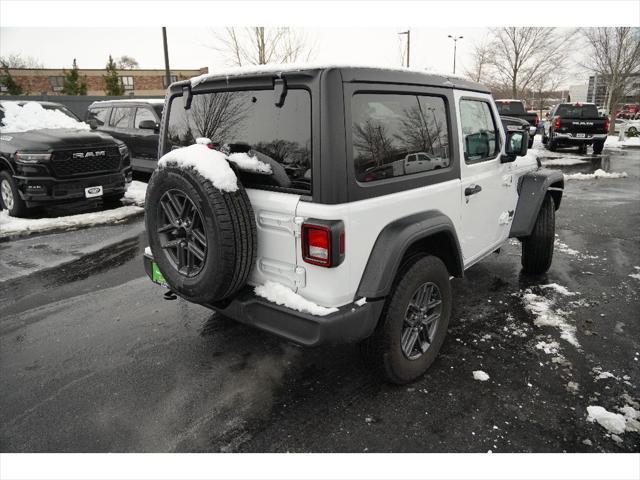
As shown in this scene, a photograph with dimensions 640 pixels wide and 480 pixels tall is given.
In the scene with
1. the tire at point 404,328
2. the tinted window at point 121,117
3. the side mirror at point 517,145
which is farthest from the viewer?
the tinted window at point 121,117

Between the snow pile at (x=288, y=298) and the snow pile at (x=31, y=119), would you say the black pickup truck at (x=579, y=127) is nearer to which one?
the snow pile at (x=31, y=119)

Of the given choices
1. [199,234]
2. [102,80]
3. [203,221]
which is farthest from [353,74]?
[102,80]

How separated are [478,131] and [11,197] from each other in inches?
293

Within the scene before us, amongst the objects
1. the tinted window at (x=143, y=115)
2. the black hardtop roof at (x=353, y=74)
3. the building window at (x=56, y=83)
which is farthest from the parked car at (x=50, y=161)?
the building window at (x=56, y=83)

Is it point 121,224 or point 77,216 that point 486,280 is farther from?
point 77,216

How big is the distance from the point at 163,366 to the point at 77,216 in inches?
216

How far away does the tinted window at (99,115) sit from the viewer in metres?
11.2

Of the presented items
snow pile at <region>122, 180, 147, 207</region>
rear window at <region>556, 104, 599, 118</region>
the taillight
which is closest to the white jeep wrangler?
the taillight

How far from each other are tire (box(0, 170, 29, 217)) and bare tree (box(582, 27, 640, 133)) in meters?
27.4

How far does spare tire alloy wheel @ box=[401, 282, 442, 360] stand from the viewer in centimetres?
291

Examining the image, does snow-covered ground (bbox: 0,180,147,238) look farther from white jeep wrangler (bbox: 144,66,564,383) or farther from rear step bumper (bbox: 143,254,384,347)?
rear step bumper (bbox: 143,254,384,347)

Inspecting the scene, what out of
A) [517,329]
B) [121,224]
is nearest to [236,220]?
[517,329]

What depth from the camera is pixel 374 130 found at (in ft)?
8.41

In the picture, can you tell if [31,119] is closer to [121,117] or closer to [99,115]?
[121,117]
